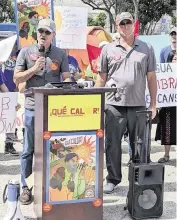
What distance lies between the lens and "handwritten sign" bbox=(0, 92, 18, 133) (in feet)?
18.9

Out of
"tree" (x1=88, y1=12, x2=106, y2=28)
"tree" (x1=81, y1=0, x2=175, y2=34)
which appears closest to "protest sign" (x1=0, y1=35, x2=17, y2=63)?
"tree" (x1=81, y1=0, x2=175, y2=34)

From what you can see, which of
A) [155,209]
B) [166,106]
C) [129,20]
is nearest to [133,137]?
[155,209]

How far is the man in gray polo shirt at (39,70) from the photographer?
445 cm

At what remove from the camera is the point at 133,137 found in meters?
4.97

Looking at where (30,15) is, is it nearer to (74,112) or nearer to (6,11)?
(74,112)

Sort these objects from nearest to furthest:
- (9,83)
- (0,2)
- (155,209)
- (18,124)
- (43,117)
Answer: (43,117), (155,209), (18,124), (9,83), (0,2)

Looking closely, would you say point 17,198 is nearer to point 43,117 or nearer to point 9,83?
point 43,117

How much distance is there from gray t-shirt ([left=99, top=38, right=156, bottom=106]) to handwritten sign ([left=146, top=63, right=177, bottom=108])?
5.59ft

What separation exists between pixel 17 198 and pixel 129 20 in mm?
2077

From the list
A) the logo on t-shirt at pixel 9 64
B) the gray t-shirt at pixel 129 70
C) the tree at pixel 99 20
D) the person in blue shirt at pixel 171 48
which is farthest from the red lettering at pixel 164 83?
the tree at pixel 99 20

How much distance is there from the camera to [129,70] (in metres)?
4.83

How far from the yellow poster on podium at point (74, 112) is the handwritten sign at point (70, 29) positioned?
3.49 metres

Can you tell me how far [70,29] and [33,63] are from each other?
9.95 ft

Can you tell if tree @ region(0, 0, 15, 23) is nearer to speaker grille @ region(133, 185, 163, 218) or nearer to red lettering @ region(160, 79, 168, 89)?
red lettering @ region(160, 79, 168, 89)
